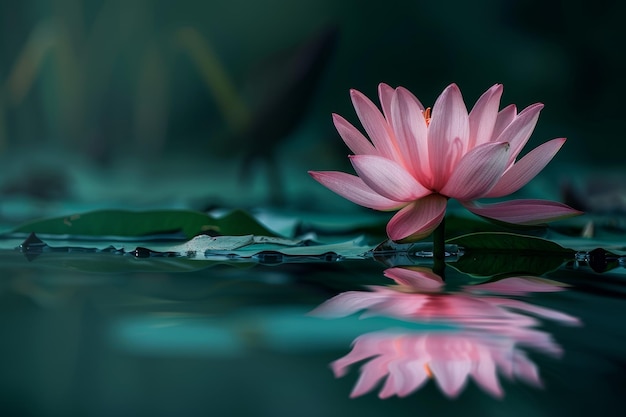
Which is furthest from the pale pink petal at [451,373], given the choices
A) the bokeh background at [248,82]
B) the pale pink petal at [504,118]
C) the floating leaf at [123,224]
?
the bokeh background at [248,82]

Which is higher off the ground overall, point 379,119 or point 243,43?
point 243,43

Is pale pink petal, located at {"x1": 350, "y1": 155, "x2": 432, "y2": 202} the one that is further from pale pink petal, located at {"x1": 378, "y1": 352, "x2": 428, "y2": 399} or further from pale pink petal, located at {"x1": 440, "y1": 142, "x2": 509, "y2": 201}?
pale pink petal, located at {"x1": 378, "y1": 352, "x2": 428, "y2": 399}

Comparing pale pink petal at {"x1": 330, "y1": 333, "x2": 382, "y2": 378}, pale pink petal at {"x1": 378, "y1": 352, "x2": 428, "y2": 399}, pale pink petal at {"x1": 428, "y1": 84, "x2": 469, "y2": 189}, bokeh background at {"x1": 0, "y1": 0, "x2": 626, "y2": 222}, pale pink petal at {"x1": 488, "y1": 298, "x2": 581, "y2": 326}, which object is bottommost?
pale pink petal at {"x1": 378, "y1": 352, "x2": 428, "y2": 399}

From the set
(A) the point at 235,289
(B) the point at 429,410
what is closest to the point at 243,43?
(A) the point at 235,289

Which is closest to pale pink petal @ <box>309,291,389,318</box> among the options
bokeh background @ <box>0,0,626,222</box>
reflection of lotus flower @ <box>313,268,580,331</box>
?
reflection of lotus flower @ <box>313,268,580,331</box>

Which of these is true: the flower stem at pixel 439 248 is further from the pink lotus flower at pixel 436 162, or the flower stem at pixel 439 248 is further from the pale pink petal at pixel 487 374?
the pale pink petal at pixel 487 374

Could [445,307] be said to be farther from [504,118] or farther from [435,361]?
[504,118]

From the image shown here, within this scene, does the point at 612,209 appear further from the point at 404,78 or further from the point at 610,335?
the point at 610,335

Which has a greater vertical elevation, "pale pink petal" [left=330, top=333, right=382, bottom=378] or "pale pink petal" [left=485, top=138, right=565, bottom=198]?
"pale pink petal" [left=485, top=138, right=565, bottom=198]
